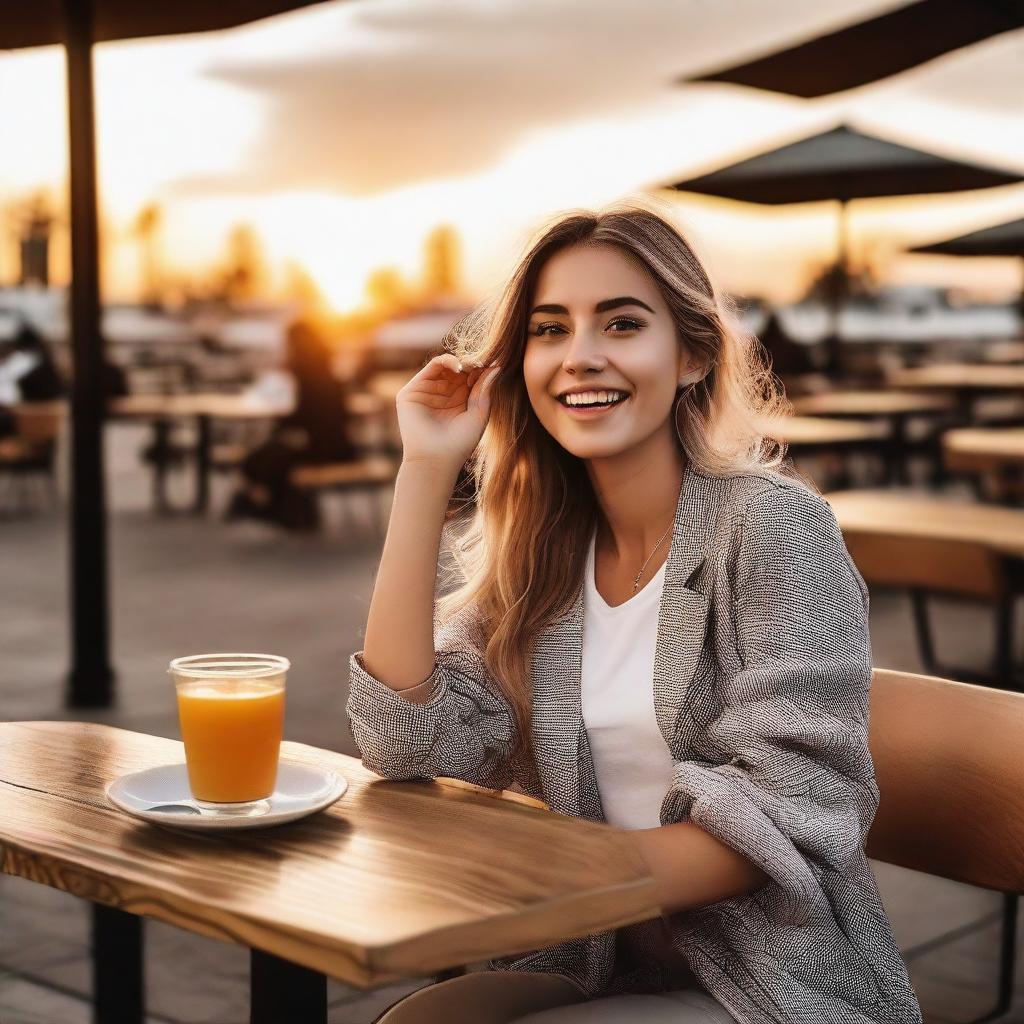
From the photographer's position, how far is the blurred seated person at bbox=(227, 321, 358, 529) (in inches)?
380

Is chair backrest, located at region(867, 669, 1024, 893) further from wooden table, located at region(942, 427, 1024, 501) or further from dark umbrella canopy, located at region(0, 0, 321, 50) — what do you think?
wooden table, located at region(942, 427, 1024, 501)

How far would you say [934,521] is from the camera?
5.29 metres

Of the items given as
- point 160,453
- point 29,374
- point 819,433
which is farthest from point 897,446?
point 29,374

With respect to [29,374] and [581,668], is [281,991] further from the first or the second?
[29,374]

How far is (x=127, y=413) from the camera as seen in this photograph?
38.2 ft

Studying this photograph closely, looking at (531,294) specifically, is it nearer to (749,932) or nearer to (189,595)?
(749,932)

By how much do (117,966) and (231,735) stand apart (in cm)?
53

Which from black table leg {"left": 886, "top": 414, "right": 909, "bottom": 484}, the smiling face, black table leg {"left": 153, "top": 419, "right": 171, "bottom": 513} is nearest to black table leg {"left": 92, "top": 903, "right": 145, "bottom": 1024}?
the smiling face

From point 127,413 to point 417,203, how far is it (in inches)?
804

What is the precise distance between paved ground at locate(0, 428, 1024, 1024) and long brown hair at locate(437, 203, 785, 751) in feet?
1.04

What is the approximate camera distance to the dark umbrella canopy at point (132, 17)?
5207 millimetres

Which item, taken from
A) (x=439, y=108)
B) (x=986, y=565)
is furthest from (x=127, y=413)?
A: (x=439, y=108)

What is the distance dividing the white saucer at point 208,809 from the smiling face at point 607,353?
0.56 m

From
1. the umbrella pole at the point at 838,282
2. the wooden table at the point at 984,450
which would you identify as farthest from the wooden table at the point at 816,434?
the umbrella pole at the point at 838,282
